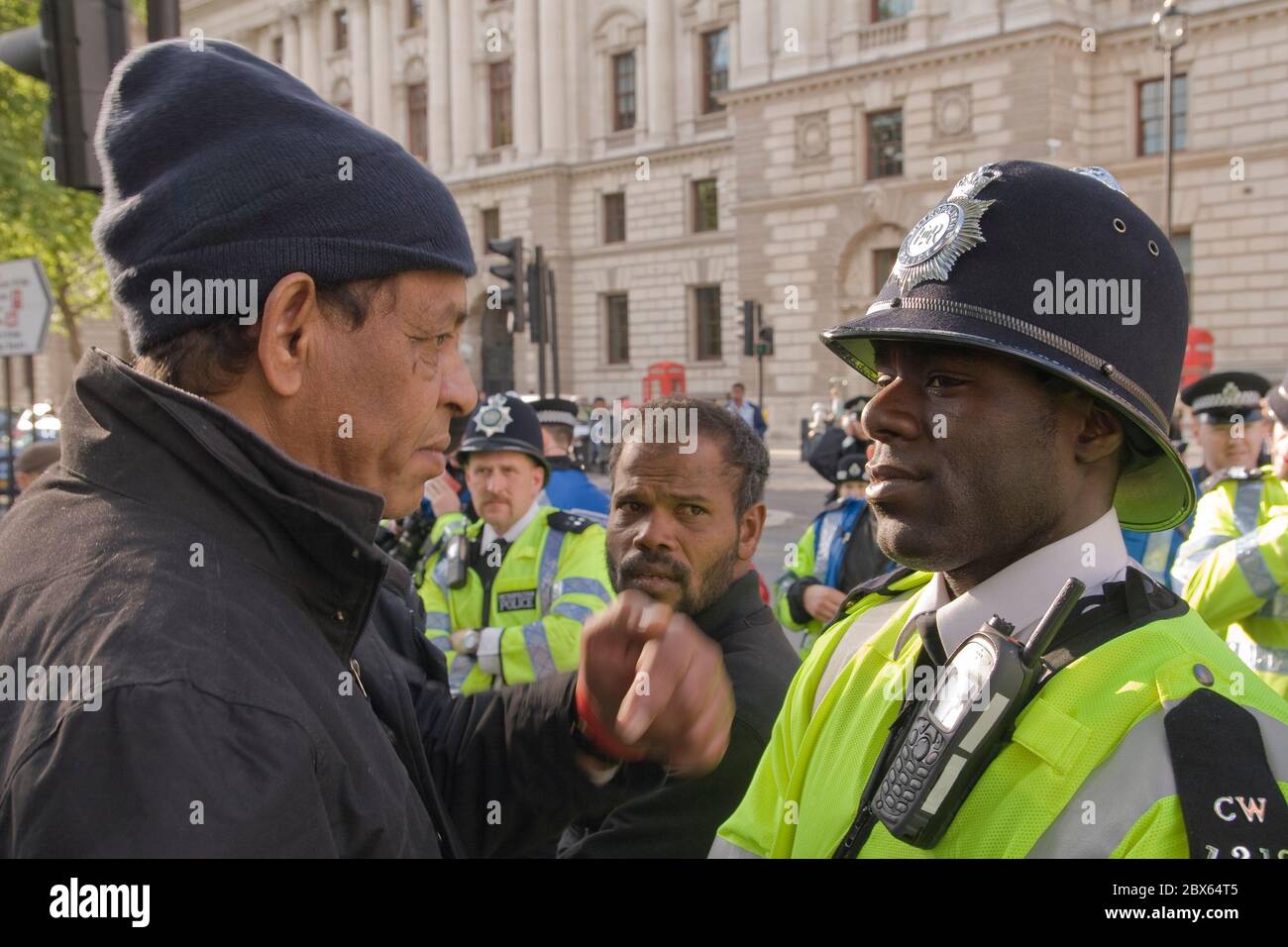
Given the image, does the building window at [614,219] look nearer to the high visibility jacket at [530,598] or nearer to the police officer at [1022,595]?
the high visibility jacket at [530,598]

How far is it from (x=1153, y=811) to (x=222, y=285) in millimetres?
1381

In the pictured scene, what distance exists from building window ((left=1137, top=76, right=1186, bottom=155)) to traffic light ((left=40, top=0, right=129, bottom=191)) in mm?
29089

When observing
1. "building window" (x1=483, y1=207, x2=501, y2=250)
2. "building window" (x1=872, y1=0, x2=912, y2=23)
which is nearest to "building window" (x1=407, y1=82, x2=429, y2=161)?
"building window" (x1=483, y1=207, x2=501, y2=250)

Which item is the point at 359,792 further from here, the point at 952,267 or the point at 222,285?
the point at 952,267

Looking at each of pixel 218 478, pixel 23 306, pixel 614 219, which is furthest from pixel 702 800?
pixel 614 219

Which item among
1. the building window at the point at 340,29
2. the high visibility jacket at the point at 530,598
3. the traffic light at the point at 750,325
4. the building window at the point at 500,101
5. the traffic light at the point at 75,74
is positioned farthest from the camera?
the building window at the point at 340,29

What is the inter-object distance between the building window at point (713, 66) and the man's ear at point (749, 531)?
1519 inches

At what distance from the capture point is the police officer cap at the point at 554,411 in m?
7.17

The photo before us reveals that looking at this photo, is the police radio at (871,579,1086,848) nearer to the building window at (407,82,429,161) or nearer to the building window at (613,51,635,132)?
the building window at (613,51,635,132)

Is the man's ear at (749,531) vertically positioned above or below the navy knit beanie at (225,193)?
below

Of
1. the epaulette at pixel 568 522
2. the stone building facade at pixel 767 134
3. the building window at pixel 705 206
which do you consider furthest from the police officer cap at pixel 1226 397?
the building window at pixel 705 206

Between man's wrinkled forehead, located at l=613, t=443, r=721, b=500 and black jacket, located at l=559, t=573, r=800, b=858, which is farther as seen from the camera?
man's wrinkled forehead, located at l=613, t=443, r=721, b=500

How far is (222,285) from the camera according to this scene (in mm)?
1546

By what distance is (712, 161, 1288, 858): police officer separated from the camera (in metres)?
1.48
